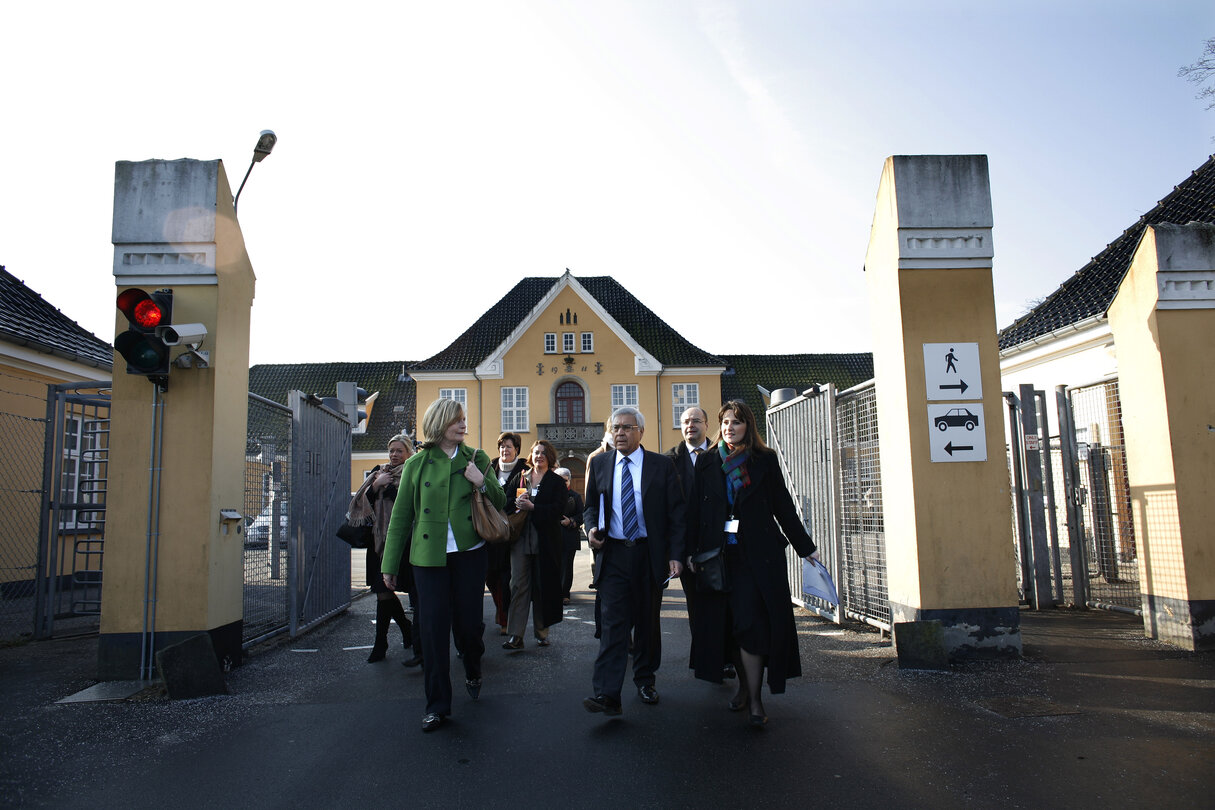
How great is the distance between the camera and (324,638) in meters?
8.94

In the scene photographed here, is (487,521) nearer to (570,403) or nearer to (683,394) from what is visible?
(570,403)

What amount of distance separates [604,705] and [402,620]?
318 cm

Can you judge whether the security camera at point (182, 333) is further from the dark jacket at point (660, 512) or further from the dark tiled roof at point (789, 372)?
the dark tiled roof at point (789, 372)

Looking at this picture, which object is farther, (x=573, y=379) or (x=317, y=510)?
(x=573, y=379)

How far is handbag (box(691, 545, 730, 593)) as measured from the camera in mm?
5445

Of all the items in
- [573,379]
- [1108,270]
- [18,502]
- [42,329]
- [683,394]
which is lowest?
[18,502]

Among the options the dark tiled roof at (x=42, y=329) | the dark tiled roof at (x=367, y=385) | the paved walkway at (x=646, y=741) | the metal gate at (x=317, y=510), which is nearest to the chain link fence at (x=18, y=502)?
the dark tiled roof at (x=42, y=329)

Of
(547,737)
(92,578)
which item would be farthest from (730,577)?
(92,578)

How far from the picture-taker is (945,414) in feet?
23.6

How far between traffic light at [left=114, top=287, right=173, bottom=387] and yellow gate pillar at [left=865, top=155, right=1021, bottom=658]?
20.2ft

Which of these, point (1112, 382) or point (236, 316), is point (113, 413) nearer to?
point (236, 316)

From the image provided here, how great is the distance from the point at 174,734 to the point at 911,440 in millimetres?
5915

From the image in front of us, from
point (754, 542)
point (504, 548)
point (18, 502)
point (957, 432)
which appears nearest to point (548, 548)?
point (504, 548)

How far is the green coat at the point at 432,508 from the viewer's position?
552cm
